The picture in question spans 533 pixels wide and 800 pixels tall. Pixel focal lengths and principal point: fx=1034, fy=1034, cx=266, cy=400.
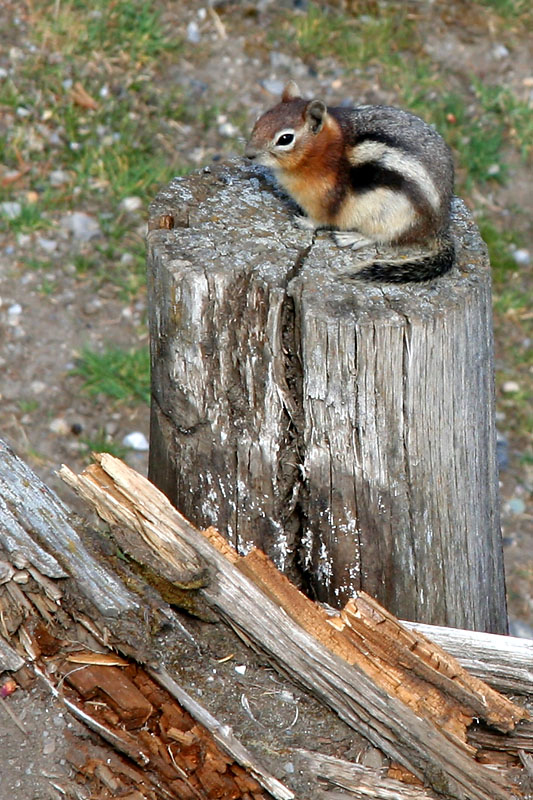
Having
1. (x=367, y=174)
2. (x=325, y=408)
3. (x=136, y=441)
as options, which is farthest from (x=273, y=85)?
(x=325, y=408)

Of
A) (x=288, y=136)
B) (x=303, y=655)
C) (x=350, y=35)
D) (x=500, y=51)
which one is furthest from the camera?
(x=500, y=51)

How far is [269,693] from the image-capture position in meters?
2.44

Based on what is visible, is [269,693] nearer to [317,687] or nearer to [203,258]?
[317,687]

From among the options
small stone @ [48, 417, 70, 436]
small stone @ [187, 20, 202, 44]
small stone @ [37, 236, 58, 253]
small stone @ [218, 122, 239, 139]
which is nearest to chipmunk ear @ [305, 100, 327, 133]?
small stone @ [48, 417, 70, 436]

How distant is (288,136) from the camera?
3.60m

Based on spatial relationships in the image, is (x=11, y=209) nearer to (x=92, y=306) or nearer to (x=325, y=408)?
(x=92, y=306)

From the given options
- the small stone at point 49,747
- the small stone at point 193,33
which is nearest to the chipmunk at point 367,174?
the small stone at point 49,747

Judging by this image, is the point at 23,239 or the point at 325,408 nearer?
the point at 325,408

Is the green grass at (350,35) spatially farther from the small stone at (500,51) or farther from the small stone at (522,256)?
the small stone at (522,256)

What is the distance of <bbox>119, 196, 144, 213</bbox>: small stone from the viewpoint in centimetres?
623

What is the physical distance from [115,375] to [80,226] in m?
1.09

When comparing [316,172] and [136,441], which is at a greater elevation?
[316,172]

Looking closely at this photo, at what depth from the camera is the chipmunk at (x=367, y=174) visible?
3195 millimetres

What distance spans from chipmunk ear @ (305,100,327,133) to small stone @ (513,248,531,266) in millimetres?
3138
